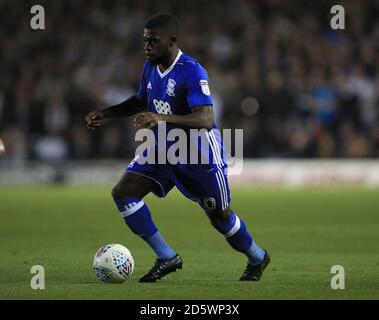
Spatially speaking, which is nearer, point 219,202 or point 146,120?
point 146,120

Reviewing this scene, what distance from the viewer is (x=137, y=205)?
28.4 feet

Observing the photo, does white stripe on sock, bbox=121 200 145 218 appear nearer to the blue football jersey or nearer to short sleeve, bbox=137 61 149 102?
the blue football jersey

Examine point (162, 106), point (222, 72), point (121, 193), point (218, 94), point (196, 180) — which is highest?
point (222, 72)

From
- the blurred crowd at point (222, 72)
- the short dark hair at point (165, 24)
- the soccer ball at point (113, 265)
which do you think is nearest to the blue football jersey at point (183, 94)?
the short dark hair at point (165, 24)

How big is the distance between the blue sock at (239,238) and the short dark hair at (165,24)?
175 cm

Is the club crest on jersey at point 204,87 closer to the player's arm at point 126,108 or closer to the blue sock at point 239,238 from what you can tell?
the player's arm at point 126,108

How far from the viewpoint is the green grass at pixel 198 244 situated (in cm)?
812

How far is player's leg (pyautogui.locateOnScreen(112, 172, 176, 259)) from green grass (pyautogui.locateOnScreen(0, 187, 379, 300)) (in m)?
0.40

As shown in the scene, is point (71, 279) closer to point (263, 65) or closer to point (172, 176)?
point (172, 176)

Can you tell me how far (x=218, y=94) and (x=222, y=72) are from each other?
1598 mm

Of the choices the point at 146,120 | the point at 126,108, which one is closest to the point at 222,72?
the point at 126,108
